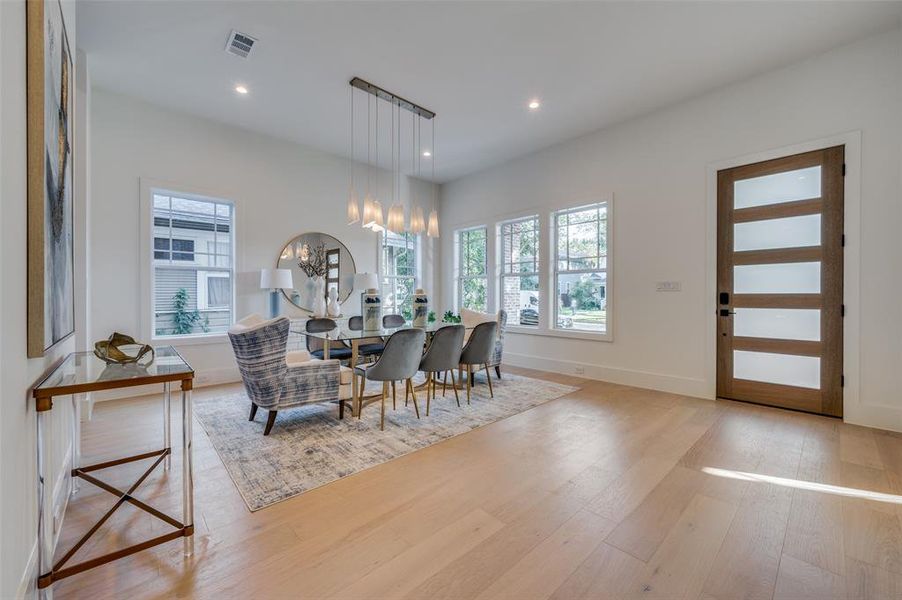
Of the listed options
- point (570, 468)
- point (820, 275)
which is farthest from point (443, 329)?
point (820, 275)

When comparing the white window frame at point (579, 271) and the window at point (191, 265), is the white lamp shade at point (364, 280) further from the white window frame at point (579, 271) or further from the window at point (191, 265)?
the white window frame at point (579, 271)

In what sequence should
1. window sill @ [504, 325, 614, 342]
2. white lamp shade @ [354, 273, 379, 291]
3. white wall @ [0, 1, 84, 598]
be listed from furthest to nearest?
white lamp shade @ [354, 273, 379, 291]
window sill @ [504, 325, 614, 342]
white wall @ [0, 1, 84, 598]

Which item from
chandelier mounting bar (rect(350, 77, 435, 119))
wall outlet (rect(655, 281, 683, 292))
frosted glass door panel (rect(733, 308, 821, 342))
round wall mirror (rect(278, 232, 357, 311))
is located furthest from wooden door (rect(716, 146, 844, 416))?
round wall mirror (rect(278, 232, 357, 311))

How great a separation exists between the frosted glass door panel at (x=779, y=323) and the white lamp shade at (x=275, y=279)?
5263 mm

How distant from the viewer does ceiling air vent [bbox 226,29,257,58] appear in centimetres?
308

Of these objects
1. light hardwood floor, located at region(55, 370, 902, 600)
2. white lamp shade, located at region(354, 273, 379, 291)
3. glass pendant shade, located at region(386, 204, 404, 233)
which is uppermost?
glass pendant shade, located at region(386, 204, 404, 233)

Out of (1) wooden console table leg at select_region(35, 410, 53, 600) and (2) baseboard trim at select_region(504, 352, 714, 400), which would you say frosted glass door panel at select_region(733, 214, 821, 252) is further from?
(1) wooden console table leg at select_region(35, 410, 53, 600)

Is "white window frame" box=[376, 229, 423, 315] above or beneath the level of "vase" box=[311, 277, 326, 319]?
above

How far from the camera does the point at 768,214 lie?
3658 millimetres

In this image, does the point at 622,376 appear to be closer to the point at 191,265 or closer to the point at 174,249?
the point at 191,265

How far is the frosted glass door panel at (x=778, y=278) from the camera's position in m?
3.45

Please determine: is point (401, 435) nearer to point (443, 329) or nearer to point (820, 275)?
point (443, 329)

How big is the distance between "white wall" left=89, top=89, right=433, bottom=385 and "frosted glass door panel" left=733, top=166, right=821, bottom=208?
16.5ft

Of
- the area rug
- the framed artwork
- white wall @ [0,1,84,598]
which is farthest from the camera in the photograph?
the area rug
